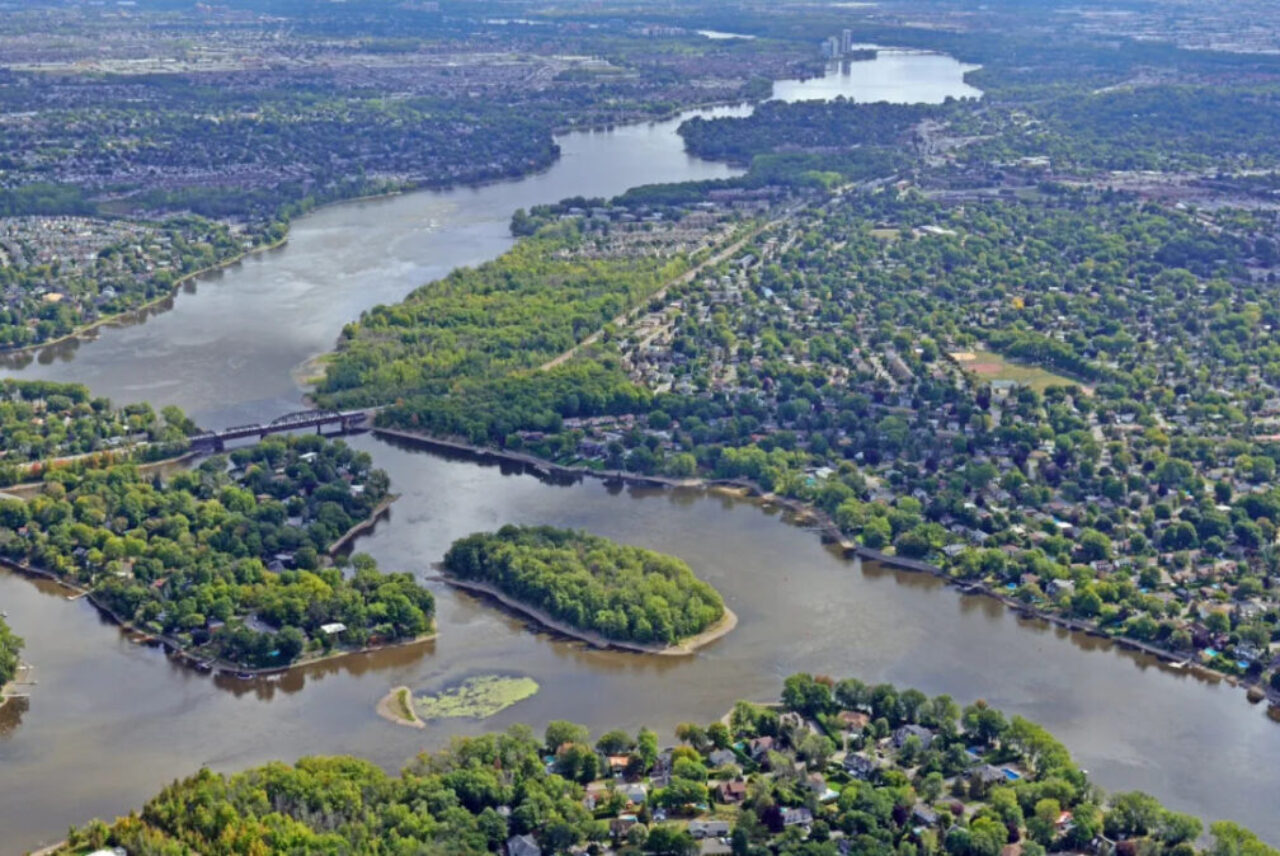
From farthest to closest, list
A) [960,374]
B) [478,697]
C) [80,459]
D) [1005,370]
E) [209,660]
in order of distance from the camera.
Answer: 1. [1005,370]
2. [960,374]
3. [80,459]
4. [209,660]
5. [478,697]

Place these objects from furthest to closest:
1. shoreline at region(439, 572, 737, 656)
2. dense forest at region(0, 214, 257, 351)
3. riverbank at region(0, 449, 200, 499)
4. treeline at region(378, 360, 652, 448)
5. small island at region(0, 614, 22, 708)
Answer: dense forest at region(0, 214, 257, 351) < treeline at region(378, 360, 652, 448) < riverbank at region(0, 449, 200, 499) < shoreline at region(439, 572, 737, 656) < small island at region(0, 614, 22, 708)

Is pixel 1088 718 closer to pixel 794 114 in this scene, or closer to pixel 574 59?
pixel 794 114

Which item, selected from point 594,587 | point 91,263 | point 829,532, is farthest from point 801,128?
→ point 594,587

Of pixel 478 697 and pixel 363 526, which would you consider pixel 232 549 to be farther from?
pixel 478 697

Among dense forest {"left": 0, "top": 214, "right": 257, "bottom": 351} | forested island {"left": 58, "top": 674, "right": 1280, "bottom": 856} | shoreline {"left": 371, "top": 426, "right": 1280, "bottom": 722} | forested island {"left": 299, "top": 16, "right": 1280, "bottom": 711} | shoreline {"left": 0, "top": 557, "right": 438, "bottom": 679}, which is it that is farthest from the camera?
dense forest {"left": 0, "top": 214, "right": 257, "bottom": 351}

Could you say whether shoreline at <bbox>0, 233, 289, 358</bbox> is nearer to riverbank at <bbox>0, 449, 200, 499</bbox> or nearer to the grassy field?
riverbank at <bbox>0, 449, 200, 499</bbox>

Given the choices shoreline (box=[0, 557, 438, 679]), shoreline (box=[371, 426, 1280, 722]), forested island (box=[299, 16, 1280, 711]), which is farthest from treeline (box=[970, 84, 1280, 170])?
shoreline (box=[0, 557, 438, 679])

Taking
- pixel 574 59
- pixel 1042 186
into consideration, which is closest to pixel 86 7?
pixel 574 59
